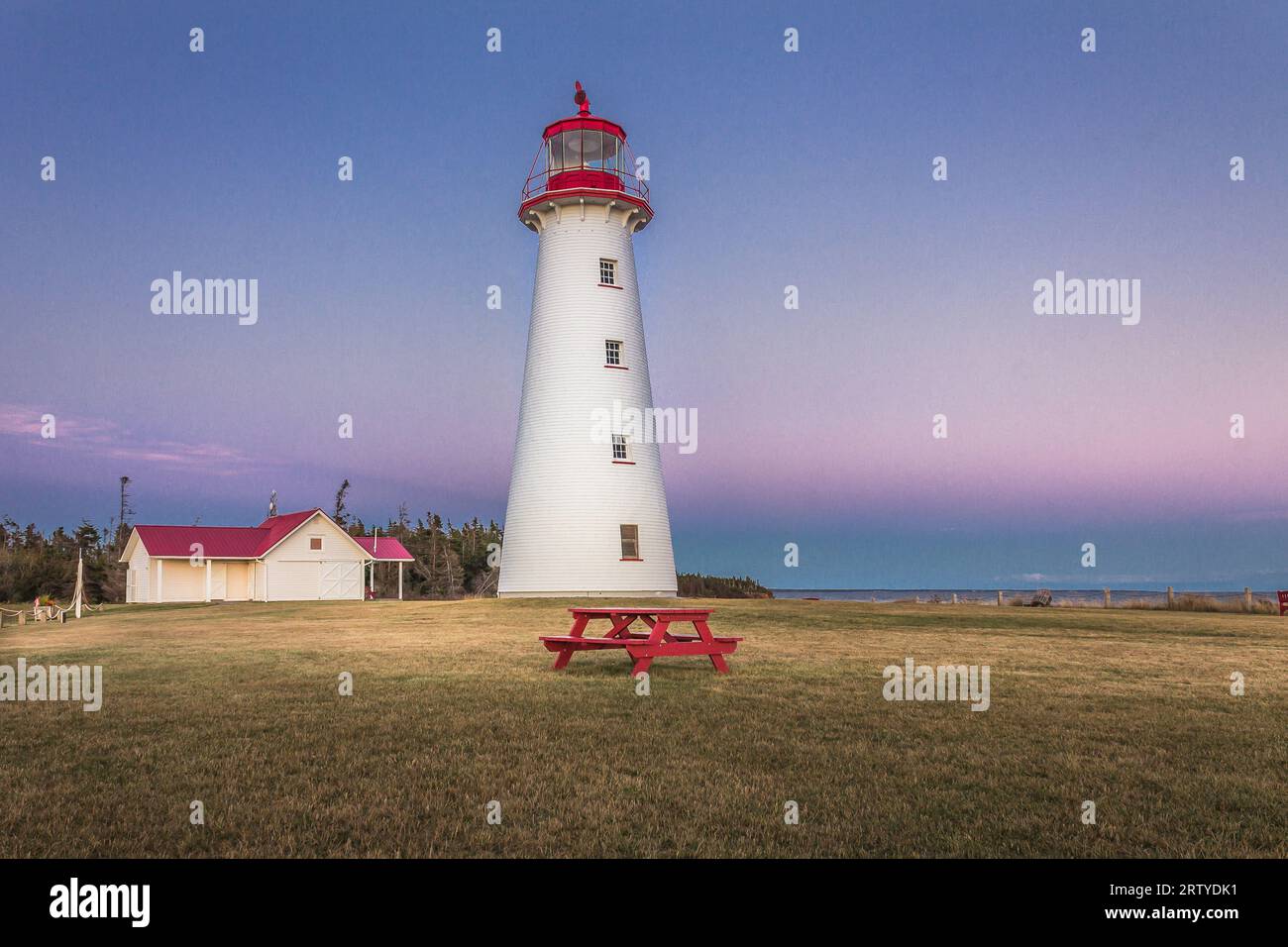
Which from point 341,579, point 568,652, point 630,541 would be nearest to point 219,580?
point 341,579

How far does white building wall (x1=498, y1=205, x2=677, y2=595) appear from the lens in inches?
1208

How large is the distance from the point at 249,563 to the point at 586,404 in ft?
82.9

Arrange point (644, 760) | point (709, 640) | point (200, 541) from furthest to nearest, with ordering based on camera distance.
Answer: point (200, 541)
point (709, 640)
point (644, 760)

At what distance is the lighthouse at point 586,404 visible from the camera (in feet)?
101

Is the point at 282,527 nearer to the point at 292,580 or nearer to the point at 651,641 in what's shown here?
the point at 292,580

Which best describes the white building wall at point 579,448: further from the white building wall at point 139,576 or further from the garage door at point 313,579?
the white building wall at point 139,576

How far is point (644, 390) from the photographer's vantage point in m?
32.5

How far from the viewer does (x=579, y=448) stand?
3073 centimetres

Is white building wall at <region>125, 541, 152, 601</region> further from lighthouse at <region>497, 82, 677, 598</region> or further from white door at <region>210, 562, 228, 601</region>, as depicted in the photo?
lighthouse at <region>497, 82, 677, 598</region>

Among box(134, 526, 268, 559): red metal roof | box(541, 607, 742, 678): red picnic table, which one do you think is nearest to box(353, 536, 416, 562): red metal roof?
box(134, 526, 268, 559): red metal roof

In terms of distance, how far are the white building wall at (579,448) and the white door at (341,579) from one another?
711 inches
